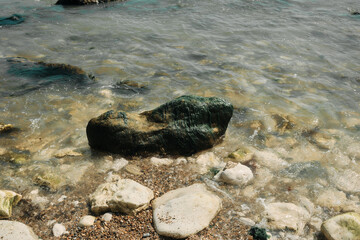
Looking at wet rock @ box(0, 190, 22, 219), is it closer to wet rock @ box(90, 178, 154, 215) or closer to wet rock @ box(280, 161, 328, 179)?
wet rock @ box(90, 178, 154, 215)

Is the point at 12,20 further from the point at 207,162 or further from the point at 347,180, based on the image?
the point at 347,180

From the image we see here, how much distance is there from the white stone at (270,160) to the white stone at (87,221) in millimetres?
3227

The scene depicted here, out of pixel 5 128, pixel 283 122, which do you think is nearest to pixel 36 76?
pixel 5 128

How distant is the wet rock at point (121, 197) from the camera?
455 centimetres

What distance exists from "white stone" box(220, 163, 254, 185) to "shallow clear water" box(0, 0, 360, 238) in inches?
14.8

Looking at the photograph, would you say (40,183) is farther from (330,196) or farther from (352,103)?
(352,103)

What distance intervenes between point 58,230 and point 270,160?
12.9 ft

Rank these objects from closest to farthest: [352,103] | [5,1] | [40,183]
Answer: [40,183] < [352,103] < [5,1]

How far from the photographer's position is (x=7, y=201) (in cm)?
465

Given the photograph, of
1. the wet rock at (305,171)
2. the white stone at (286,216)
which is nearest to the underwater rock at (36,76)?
the wet rock at (305,171)

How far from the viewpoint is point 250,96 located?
28.1 feet

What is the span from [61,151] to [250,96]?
507 cm

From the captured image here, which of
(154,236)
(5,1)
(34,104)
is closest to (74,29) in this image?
(34,104)

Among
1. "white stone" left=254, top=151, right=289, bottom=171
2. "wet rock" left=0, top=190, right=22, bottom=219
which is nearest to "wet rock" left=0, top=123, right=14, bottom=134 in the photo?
"wet rock" left=0, top=190, right=22, bottom=219
